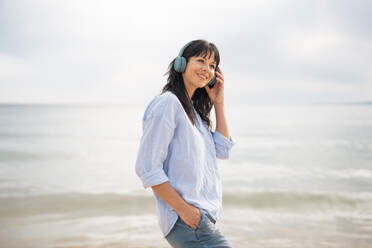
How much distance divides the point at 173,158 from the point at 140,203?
18.3 ft

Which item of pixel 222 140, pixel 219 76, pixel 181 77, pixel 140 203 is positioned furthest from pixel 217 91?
pixel 140 203

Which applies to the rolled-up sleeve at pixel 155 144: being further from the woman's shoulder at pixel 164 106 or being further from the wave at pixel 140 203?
the wave at pixel 140 203

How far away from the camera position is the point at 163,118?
1659mm

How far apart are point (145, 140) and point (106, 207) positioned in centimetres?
550

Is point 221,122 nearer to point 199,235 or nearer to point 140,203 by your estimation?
point 199,235

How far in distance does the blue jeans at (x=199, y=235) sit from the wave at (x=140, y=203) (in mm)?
4862

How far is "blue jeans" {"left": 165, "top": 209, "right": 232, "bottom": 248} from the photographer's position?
1.67 metres

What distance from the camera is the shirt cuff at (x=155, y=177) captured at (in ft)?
5.33

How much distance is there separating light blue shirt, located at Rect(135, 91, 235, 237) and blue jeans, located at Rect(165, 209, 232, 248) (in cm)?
4

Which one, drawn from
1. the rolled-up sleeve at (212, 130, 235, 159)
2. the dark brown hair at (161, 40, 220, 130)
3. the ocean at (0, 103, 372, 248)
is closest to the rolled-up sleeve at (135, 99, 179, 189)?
the dark brown hair at (161, 40, 220, 130)

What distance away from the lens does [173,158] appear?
1.73m

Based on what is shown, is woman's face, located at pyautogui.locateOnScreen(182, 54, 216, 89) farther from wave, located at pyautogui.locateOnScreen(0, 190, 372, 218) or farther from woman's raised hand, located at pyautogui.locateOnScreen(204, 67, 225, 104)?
wave, located at pyautogui.locateOnScreen(0, 190, 372, 218)

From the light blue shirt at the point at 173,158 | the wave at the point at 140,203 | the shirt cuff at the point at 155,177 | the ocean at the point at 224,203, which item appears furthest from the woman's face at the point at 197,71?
the wave at the point at 140,203

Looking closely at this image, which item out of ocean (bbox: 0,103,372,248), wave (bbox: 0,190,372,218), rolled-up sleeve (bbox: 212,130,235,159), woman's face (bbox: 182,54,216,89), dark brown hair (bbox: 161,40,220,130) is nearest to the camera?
dark brown hair (bbox: 161,40,220,130)
